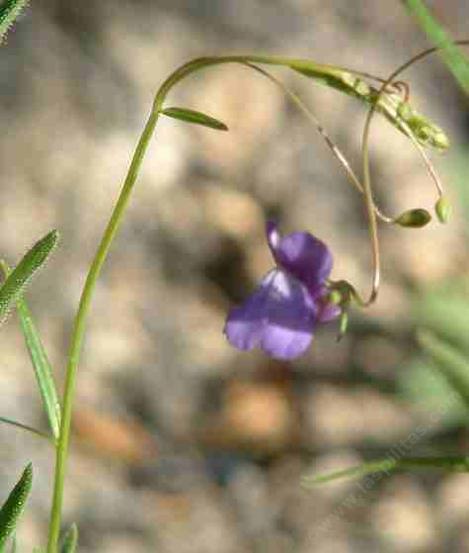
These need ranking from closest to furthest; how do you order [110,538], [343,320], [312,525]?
[343,320], [110,538], [312,525]

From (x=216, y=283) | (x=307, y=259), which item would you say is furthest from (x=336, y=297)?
(x=216, y=283)

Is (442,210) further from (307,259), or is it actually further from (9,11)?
(9,11)

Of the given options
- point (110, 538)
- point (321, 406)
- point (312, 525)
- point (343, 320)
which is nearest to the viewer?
point (343, 320)

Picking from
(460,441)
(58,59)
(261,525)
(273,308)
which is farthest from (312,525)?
(273,308)

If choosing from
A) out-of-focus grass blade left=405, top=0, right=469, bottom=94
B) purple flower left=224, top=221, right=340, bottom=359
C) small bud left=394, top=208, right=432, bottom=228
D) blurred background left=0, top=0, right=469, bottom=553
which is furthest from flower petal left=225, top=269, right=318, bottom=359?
blurred background left=0, top=0, right=469, bottom=553

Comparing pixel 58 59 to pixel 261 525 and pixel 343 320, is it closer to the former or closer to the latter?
pixel 261 525

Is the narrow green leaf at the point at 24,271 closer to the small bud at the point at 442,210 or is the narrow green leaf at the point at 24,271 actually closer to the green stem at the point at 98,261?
the green stem at the point at 98,261

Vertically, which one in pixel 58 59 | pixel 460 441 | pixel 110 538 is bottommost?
pixel 110 538

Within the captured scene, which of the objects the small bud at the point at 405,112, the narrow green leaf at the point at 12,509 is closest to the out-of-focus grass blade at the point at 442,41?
the small bud at the point at 405,112
